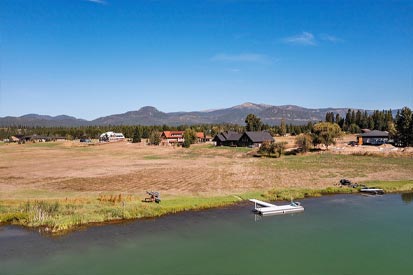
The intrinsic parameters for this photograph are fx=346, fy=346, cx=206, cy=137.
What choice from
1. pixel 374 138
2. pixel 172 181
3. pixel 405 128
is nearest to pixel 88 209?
pixel 172 181

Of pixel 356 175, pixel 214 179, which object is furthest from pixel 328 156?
pixel 214 179

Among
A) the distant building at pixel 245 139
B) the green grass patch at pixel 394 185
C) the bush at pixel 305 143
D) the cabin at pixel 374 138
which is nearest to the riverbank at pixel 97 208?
the green grass patch at pixel 394 185

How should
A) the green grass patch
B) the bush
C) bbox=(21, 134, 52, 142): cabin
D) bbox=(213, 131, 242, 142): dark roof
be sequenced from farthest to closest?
bbox=(21, 134, 52, 142): cabin
bbox=(213, 131, 242, 142): dark roof
the bush
the green grass patch

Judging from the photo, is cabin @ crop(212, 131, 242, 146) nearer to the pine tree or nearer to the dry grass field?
the dry grass field

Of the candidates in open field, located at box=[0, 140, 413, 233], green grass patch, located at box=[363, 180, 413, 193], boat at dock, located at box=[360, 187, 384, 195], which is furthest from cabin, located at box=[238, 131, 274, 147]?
boat at dock, located at box=[360, 187, 384, 195]

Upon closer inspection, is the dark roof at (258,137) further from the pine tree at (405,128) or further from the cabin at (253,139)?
the pine tree at (405,128)

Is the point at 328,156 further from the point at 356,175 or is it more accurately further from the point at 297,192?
the point at 297,192
